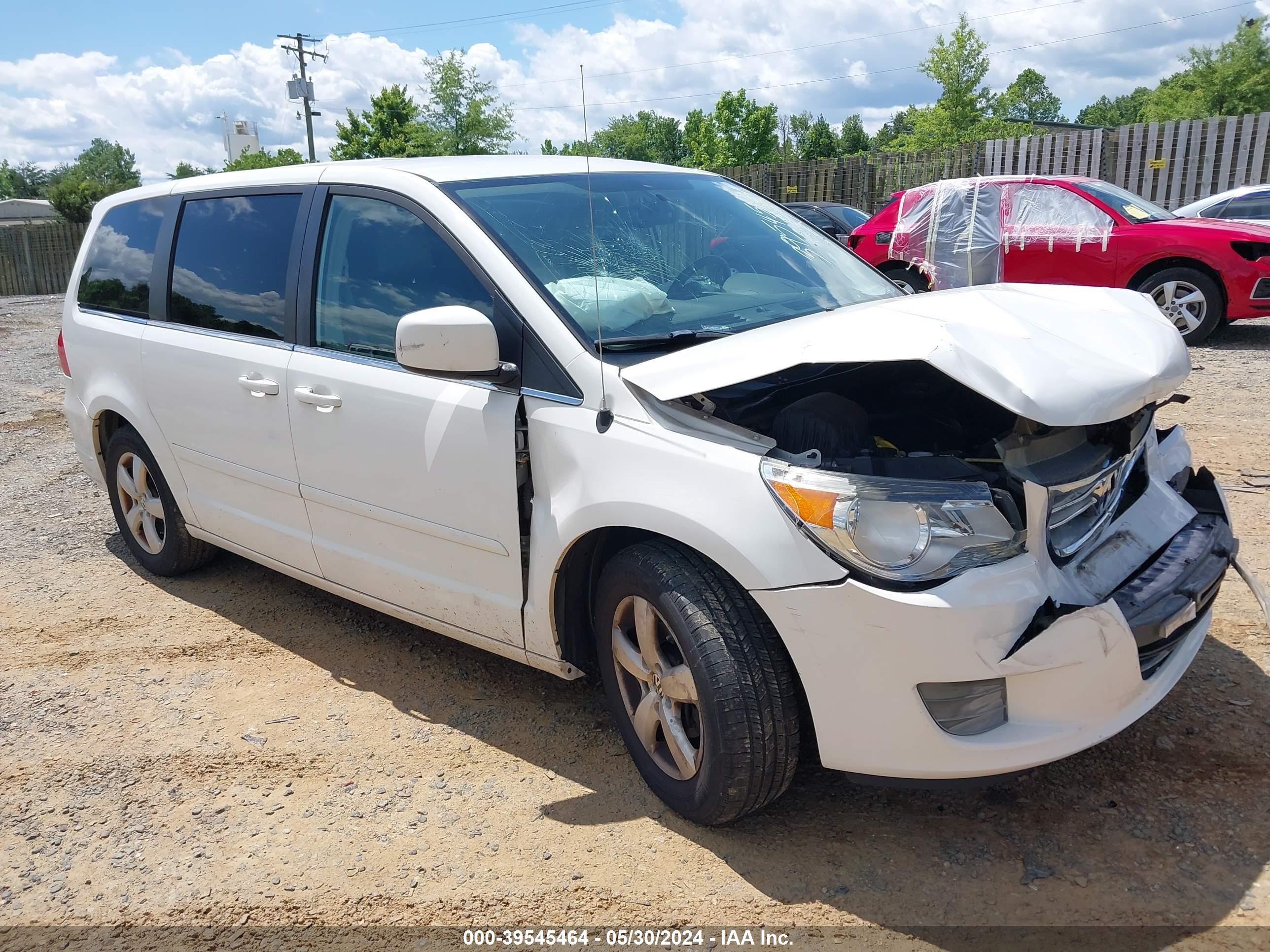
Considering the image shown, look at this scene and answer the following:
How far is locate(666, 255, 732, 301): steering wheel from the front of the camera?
3.21 metres

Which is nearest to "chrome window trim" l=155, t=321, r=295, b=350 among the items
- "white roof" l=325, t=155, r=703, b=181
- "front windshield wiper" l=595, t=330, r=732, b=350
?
"white roof" l=325, t=155, r=703, b=181

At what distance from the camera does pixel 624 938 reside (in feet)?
7.84

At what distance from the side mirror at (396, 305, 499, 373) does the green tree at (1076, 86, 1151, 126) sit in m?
116

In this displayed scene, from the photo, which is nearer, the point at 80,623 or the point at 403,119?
the point at 80,623

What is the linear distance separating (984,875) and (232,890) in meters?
2.02

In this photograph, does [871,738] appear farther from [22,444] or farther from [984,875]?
[22,444]

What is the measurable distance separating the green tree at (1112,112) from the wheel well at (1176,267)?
352ft

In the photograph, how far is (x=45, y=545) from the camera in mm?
5703

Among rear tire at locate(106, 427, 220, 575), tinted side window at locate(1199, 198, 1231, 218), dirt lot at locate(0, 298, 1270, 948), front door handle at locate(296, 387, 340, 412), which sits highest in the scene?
tinted side window at locate(1199, 198, 1231, 218)

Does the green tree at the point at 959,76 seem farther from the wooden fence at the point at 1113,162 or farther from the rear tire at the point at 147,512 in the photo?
the rear tire at the point at 147,512

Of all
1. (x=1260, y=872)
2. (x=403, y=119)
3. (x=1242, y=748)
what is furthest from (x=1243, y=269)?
(x=403, y=119)

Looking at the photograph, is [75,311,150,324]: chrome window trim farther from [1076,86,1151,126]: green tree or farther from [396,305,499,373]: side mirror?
[1076,86,1151,126]: green tree

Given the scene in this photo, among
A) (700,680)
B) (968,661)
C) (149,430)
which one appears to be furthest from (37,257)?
(968,661)

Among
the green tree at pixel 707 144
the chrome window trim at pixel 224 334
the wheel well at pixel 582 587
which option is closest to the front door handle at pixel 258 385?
the chrome window trim at pixel 224 334
